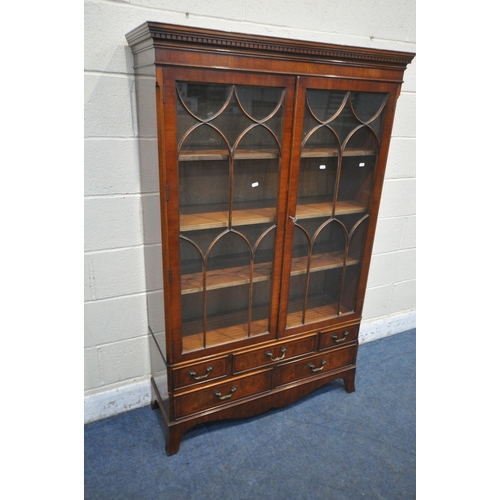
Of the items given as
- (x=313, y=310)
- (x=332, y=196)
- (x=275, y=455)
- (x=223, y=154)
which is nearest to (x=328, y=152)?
(x=332, y=196)

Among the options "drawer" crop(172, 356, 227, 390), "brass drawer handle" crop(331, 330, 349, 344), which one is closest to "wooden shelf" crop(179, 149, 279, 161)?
"drawer" crop(172, 356, 227, 390)

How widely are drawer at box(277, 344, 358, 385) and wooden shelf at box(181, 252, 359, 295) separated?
0.45 metres

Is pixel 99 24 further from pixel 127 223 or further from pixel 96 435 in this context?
pixel 96 435

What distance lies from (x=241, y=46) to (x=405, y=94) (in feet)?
3.88

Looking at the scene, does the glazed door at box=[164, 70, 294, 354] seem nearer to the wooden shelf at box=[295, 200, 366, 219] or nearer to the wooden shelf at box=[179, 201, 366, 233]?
the wooden shelf at box=[179, 201, 366, 233]

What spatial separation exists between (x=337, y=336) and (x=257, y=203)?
2.67 ft

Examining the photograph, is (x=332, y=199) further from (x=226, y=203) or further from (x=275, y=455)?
(x=275, y=455)

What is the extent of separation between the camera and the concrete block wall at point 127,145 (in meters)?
1.42

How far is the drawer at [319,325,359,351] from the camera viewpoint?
1.87 metres

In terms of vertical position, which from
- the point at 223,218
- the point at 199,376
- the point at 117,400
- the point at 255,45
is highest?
the point at 255,45

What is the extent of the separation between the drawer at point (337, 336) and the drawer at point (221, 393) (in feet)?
0.98

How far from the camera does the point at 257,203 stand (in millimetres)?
1508

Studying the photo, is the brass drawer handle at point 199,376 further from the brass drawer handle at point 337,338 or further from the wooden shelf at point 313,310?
the brass drawer handle at point 337,338

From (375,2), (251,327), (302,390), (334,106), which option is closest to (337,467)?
(302,390)
